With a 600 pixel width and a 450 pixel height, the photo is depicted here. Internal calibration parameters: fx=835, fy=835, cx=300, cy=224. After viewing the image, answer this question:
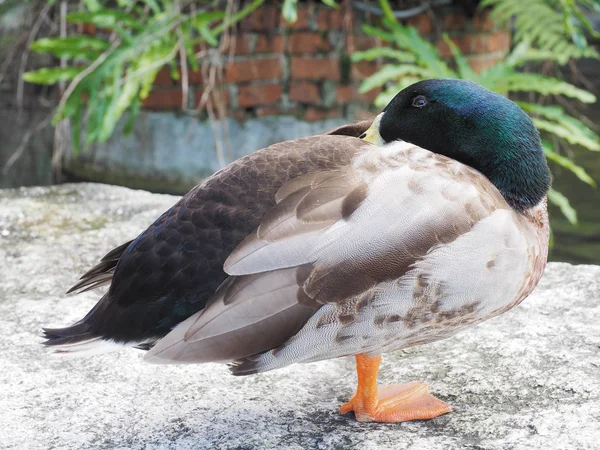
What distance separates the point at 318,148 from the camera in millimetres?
1669

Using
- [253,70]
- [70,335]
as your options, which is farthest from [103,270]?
[253,70]

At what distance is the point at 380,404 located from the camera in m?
1.72

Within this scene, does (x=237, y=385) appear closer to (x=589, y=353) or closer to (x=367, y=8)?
(x=589, y=353)

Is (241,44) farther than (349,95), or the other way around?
(349,95)

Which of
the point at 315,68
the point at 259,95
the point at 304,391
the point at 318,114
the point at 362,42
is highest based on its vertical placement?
the point at 362,42

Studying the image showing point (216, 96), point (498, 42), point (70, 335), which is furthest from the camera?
point (498, 42)

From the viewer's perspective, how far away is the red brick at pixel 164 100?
4.11 metres

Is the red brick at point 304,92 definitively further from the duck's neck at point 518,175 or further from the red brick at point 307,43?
the duck's neck at point 518,175

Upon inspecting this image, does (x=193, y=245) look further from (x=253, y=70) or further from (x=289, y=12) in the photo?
(x=253, y=70)

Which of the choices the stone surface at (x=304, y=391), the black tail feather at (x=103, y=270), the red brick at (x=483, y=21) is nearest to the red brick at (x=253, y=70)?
the red brick at (x=483, y=21)

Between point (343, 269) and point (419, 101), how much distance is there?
1.45ft

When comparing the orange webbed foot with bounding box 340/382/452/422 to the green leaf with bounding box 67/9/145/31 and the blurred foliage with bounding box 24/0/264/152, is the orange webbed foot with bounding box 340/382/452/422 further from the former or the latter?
the green leaf with bounding box 67/9/145/31

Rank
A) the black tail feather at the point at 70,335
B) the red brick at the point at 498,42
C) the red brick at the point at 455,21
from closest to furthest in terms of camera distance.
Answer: the black tail feather at the point at 70,335
the red brick at the point at 455,21
the red brick at the point at 498,42

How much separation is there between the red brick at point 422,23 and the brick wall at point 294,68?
0.07 m
